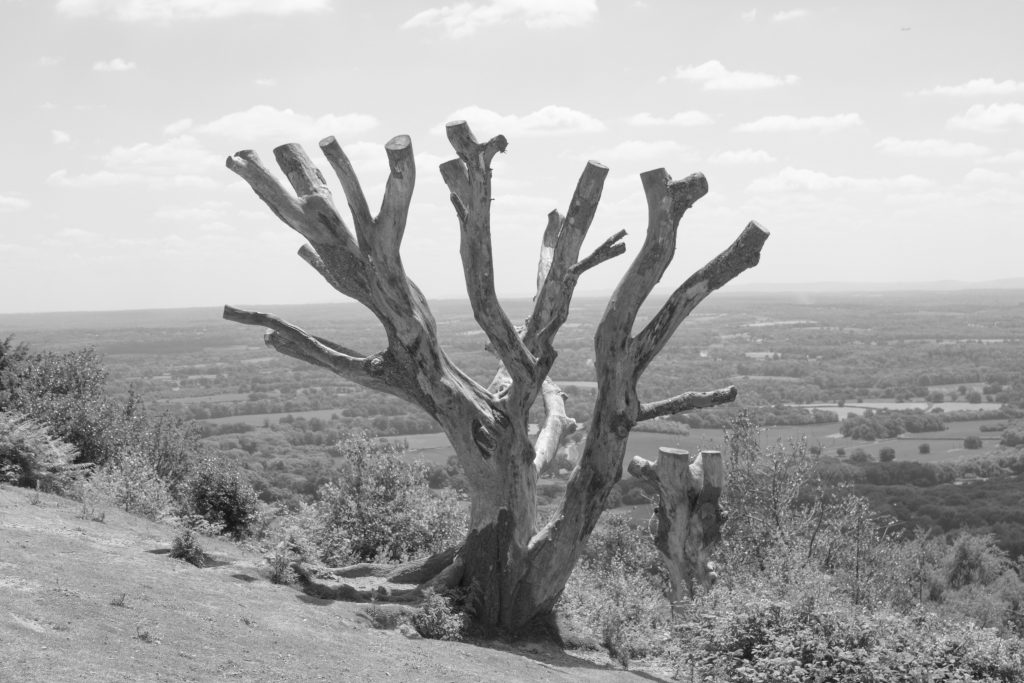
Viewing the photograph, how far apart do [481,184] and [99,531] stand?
693 cm

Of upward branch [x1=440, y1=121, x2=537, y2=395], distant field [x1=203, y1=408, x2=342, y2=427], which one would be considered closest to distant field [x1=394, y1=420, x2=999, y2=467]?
distant field [x1=203, y1=408, x2=342, y2=427]

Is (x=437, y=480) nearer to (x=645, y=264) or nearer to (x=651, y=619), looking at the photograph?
(x=651, y=619)

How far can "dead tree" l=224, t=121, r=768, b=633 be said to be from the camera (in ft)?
35.2

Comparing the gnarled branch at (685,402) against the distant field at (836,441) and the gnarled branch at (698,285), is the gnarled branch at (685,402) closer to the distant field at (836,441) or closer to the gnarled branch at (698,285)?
the gnarled branch at (698,285)

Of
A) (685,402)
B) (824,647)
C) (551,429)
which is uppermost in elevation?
(685,402)

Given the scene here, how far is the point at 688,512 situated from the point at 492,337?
216 inches

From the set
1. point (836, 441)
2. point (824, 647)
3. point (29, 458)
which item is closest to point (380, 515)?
point (29, 458)

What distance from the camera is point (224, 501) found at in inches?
578

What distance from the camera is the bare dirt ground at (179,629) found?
23.2 ft

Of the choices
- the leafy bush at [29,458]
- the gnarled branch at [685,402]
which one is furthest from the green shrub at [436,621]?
the leafy bush at [29,458]

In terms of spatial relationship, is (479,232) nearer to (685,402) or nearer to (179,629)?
(685,402)

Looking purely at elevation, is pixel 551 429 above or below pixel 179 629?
above

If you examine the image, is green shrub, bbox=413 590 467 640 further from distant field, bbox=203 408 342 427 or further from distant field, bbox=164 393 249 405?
distant field, bbox=164 393 249 405

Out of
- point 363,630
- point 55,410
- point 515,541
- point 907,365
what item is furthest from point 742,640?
point 907,365
